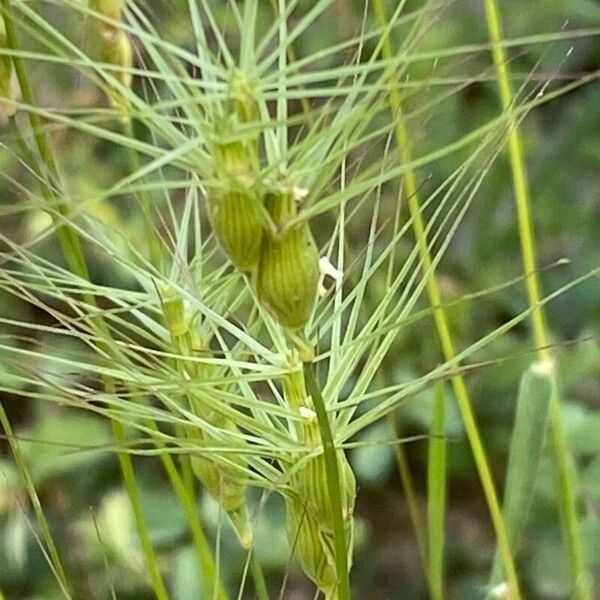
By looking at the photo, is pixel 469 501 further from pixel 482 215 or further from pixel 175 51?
pixel 175 51

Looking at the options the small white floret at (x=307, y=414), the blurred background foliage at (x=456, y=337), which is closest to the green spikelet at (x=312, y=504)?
the small white floret at (x=307, y=414)

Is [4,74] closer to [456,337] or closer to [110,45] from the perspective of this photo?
[110,45]

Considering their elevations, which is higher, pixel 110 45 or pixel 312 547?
pixel 110 45

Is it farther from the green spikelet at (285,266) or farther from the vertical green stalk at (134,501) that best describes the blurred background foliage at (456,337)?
the green spikelet at (285,266)

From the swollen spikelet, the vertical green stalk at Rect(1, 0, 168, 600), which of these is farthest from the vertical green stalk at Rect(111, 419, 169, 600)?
the swollen spikelet

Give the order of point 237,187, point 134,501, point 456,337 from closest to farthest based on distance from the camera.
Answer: point 237,187, point 134,501, point 456,337

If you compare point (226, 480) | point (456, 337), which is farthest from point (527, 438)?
point (456, 337)

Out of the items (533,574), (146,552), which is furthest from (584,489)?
(146,552)
